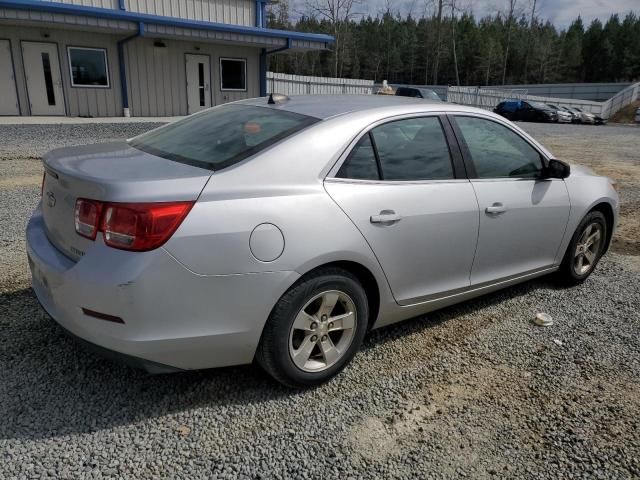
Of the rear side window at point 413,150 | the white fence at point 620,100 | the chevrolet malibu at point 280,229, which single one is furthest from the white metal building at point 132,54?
the white fence at point 620,100

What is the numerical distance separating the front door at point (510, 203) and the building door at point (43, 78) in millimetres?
16772

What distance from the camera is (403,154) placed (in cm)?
320

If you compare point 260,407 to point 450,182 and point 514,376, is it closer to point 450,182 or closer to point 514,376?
point 514,376

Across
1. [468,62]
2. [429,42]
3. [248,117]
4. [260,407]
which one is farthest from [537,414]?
[468,62]

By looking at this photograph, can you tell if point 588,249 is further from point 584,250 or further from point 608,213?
point 608,213

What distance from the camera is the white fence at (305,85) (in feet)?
86.9

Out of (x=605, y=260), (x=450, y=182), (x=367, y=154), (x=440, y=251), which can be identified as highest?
(x=367, y=154)

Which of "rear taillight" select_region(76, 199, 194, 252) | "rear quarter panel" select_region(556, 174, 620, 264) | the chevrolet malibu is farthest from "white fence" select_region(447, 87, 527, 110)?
"rear taillight" select_region(76, 199, 194, 252)

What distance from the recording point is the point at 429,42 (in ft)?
261

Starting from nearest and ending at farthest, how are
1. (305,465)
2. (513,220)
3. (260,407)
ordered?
(305,465) → (260,407) → (513,220)

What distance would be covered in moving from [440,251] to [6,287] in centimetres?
328

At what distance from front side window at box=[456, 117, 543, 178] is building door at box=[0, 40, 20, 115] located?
662 inches

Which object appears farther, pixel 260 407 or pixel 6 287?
pixel 6 287

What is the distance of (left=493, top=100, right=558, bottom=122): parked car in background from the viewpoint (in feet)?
101
